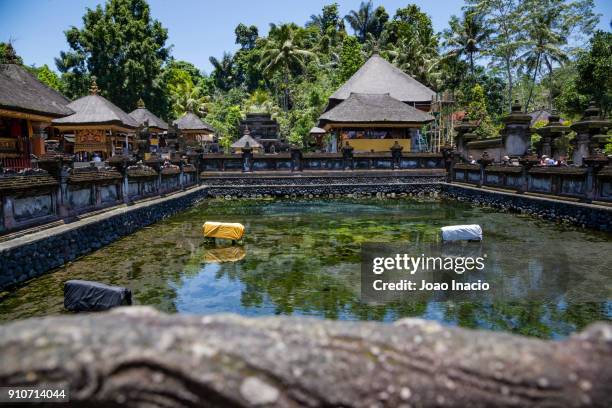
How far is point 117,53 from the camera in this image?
136ft

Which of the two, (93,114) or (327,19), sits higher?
(327,19)

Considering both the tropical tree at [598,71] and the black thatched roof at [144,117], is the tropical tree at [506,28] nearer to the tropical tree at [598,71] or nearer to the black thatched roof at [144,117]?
the tropical tree at [598,71]

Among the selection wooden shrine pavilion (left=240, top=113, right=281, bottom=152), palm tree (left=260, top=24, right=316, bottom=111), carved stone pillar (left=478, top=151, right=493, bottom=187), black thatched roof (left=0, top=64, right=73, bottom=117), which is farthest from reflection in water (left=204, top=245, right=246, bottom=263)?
palm tree (left=260, top=24, right=316, bottom=111)

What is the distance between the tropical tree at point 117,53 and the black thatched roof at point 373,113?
22.6 m

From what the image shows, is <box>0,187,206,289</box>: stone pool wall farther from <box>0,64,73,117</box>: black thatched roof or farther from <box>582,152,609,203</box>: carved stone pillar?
<box>582,152,609,203</box>: carved stone pillar

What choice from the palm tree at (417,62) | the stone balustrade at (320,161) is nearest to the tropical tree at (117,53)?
the stone balustrade at (320,161)

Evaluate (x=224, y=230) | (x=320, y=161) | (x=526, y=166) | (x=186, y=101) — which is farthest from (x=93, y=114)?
(x=186, y=101)

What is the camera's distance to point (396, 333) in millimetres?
1732

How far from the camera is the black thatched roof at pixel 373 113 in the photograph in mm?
28422

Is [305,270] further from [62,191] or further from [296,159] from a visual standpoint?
[296,159]

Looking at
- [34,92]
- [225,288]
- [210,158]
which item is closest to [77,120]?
[34,92]

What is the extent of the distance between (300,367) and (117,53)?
1827 inches

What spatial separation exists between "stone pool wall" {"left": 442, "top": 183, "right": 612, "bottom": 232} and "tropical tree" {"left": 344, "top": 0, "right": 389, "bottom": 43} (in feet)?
169

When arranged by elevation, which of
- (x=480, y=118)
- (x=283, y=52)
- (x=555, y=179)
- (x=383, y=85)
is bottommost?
(x=555, y=179)
